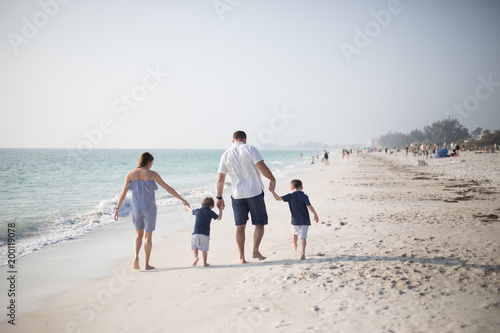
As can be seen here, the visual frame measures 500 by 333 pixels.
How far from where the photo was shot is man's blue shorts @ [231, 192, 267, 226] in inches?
182

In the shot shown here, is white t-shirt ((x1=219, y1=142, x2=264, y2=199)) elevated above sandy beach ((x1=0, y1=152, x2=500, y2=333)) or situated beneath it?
elevated above

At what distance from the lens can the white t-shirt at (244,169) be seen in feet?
15.0

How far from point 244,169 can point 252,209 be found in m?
0.68

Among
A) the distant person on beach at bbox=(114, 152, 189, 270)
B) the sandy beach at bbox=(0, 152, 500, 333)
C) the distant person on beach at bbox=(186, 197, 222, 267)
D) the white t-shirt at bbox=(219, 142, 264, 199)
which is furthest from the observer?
the distant person on beach at bbox=(186, 197, 222, 267)

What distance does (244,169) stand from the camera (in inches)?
181

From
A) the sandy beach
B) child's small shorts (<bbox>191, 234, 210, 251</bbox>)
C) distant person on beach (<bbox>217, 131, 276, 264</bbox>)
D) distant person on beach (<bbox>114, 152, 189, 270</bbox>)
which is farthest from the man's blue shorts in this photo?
distant person on beach (<bbox>114, 152, 189, 270</bbox>)

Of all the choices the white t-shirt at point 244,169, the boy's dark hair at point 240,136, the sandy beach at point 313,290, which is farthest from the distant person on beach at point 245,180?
the sandy beach at point 313,290

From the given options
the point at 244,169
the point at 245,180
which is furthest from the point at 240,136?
the point at 245,180

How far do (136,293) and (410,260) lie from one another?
13.9 feet

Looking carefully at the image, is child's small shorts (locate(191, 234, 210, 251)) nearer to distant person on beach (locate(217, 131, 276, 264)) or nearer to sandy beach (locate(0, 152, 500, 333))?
sandy beach (locate(0, 152, 500, 333))

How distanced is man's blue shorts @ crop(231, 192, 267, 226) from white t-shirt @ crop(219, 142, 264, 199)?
0.09 meters

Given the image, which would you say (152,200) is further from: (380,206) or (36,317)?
(380,206)

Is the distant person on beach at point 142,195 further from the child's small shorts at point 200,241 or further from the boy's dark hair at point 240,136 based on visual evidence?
the boy's dark hair at point 240,136

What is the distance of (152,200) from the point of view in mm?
4777
